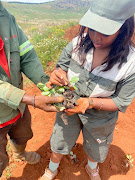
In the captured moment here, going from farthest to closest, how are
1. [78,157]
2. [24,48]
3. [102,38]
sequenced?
[78,157] < [24,48] < [102,38]

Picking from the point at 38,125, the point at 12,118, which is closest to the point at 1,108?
the point at 12,118

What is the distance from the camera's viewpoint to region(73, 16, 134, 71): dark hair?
126 centimetres

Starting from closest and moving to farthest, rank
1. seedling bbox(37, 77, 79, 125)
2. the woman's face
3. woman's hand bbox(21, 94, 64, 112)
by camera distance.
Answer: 1. the woman's face
2. woman's hand bbox(21, 94, 64, 112)
3. seedling bbox(37, 77, 79, 125)

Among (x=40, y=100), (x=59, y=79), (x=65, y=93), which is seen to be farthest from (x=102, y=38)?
(x=40, y=100)

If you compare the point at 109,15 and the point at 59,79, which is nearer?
the point at 109,15

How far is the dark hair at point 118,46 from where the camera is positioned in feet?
4.14

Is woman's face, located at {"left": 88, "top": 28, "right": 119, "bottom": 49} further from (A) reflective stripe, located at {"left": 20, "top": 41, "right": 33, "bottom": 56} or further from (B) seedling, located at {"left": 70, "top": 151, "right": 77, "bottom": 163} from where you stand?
(B) seedling, located at {"left": 70, "top": 151, "right": 77, "bottom": 163}

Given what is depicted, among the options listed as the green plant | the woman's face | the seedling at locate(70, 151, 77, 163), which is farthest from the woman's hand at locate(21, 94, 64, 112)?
the seedling at locate(70, 151, 77, 163)

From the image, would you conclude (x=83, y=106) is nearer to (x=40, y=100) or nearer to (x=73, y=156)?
(x=40, y=100)

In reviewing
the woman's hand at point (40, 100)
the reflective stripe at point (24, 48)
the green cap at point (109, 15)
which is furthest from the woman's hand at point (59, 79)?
the green cap at point (109, 15)

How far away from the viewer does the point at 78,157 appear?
2.68 meters

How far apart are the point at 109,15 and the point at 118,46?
0.29 meters

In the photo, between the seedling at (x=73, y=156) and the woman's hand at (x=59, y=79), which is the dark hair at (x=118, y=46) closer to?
the woman's hand at (x=59, y=79)

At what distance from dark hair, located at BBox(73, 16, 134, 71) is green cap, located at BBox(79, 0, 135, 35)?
116 mm
